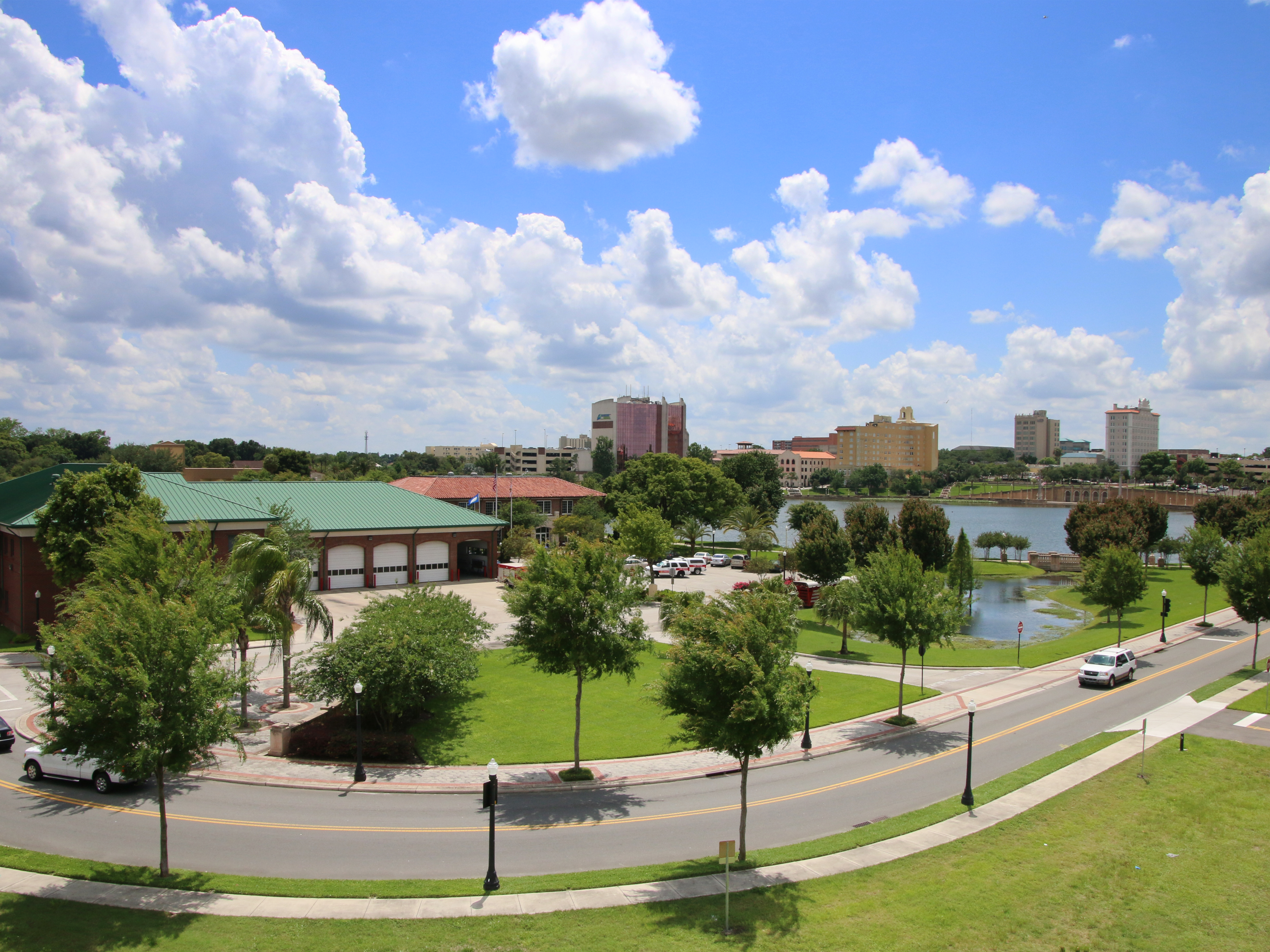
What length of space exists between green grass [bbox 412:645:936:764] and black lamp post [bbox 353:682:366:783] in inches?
90.7

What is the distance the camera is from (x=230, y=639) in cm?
1708

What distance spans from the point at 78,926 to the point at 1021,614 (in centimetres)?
6114

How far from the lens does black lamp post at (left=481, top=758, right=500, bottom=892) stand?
14570 mm

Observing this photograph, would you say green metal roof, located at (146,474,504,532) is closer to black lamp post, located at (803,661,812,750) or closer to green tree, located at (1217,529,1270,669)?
black lamp post, located at (803,661,812,750)

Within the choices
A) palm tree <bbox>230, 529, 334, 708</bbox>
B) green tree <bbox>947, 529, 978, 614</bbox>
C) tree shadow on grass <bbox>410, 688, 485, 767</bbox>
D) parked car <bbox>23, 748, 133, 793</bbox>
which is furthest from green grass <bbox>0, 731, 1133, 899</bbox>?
green tree <bbox>947, 529, 978, 614</bbox>

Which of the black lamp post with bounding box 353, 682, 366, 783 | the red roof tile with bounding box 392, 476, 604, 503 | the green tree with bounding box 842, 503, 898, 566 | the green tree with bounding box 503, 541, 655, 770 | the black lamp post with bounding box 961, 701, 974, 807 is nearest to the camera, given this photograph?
the black lamp post with bounding box 961, 701, 974, 807

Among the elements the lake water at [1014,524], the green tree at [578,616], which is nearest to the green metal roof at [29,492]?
the green tree at [578,616]

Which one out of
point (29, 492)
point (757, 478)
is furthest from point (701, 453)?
point (29, 492)

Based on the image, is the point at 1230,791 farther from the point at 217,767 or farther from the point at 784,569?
the point at 784,569

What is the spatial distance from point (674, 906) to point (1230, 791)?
55.1 feet

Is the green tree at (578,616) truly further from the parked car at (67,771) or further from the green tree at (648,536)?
the green tree at (648,536)

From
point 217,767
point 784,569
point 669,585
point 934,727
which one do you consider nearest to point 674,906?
point 217,767

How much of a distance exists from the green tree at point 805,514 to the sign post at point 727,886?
48073mm

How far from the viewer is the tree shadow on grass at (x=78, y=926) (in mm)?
A: 12211
